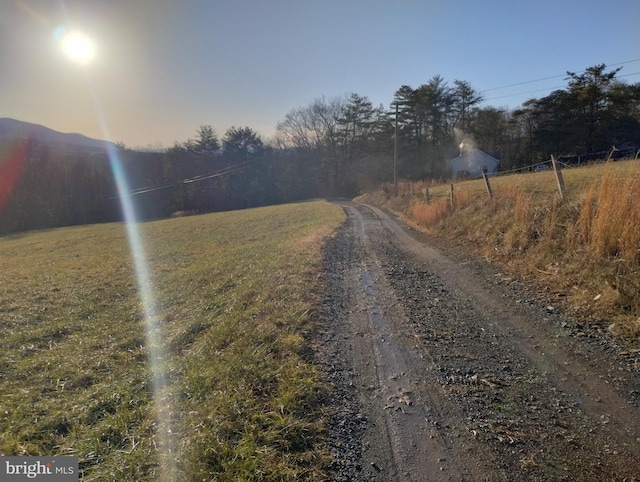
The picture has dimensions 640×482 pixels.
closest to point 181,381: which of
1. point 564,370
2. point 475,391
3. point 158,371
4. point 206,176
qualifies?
point 158,371

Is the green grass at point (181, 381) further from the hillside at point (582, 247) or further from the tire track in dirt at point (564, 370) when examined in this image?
the hillside at point (582, 247)

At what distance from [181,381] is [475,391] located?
2.61 metres

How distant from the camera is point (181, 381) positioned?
3035 mm

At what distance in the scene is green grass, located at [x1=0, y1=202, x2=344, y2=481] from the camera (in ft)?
6.86

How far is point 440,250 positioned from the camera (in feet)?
27.0

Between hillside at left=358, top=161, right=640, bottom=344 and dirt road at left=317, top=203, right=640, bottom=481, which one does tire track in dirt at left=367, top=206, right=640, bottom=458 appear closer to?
dirt road at left=317, top=203, right=640, bottom=481

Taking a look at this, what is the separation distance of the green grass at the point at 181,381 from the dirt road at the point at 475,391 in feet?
1.17

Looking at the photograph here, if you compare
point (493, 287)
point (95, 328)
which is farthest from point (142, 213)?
point (493, 287)

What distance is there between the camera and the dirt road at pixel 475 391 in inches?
77.4

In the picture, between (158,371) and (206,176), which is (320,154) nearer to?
(206,176)

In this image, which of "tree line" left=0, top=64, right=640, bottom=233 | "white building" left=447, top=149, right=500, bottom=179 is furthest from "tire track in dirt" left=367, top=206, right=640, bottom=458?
"white building" left=447, top=149, right=500, bottom=179

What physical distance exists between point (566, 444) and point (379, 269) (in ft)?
15.2

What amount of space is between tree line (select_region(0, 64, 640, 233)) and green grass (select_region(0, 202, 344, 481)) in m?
28.0

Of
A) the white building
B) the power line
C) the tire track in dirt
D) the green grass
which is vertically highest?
the power line
